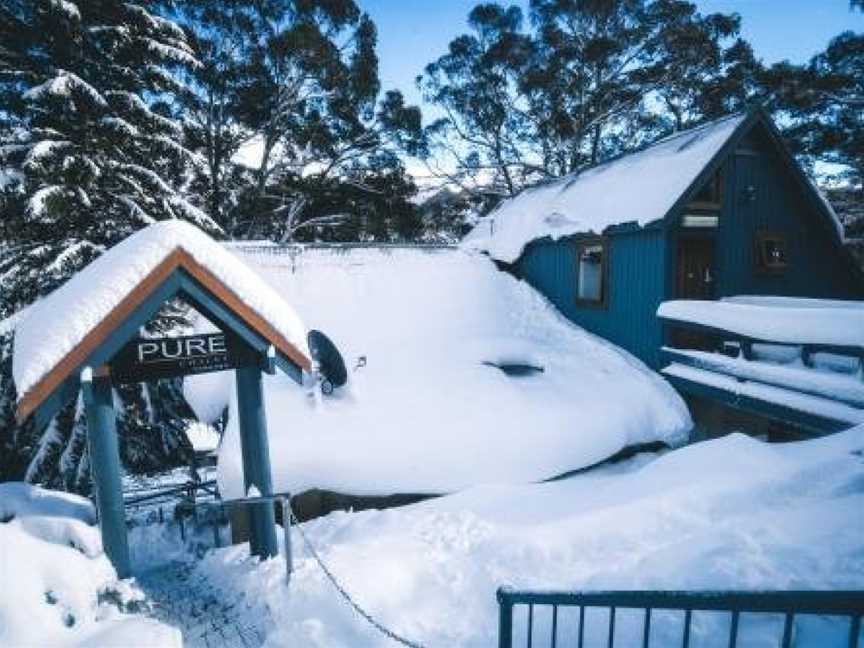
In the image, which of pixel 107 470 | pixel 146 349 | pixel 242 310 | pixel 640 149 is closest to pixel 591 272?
pixel 640 149

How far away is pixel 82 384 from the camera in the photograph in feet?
16.5

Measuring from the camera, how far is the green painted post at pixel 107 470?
5.24 meters

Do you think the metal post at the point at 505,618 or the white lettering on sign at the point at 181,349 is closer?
the metal post at the point at 505,618

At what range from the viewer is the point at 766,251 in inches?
504

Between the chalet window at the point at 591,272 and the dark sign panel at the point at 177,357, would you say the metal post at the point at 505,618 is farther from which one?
the chalet window at the point at 591,272

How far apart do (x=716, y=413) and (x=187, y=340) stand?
10159 millimetres

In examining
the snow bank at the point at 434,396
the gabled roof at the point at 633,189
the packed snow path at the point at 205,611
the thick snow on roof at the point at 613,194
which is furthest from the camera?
the thick snow on roof at the point at 613,194

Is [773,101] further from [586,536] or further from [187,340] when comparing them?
[187,340]

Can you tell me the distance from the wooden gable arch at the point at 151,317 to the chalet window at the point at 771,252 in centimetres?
1129

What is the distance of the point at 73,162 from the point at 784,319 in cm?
1273

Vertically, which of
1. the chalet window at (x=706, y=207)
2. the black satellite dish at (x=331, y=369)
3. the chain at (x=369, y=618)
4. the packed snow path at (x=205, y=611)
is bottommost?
the packed snow path at (x=205, y=611)

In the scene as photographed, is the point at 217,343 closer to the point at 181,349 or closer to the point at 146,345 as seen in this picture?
the point at 181,349

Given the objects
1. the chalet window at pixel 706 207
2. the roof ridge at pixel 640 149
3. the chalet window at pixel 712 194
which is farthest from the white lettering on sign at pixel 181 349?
the roof ridge at pixel 640 149

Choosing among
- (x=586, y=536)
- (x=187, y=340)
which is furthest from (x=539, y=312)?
(x=187, y=340)
